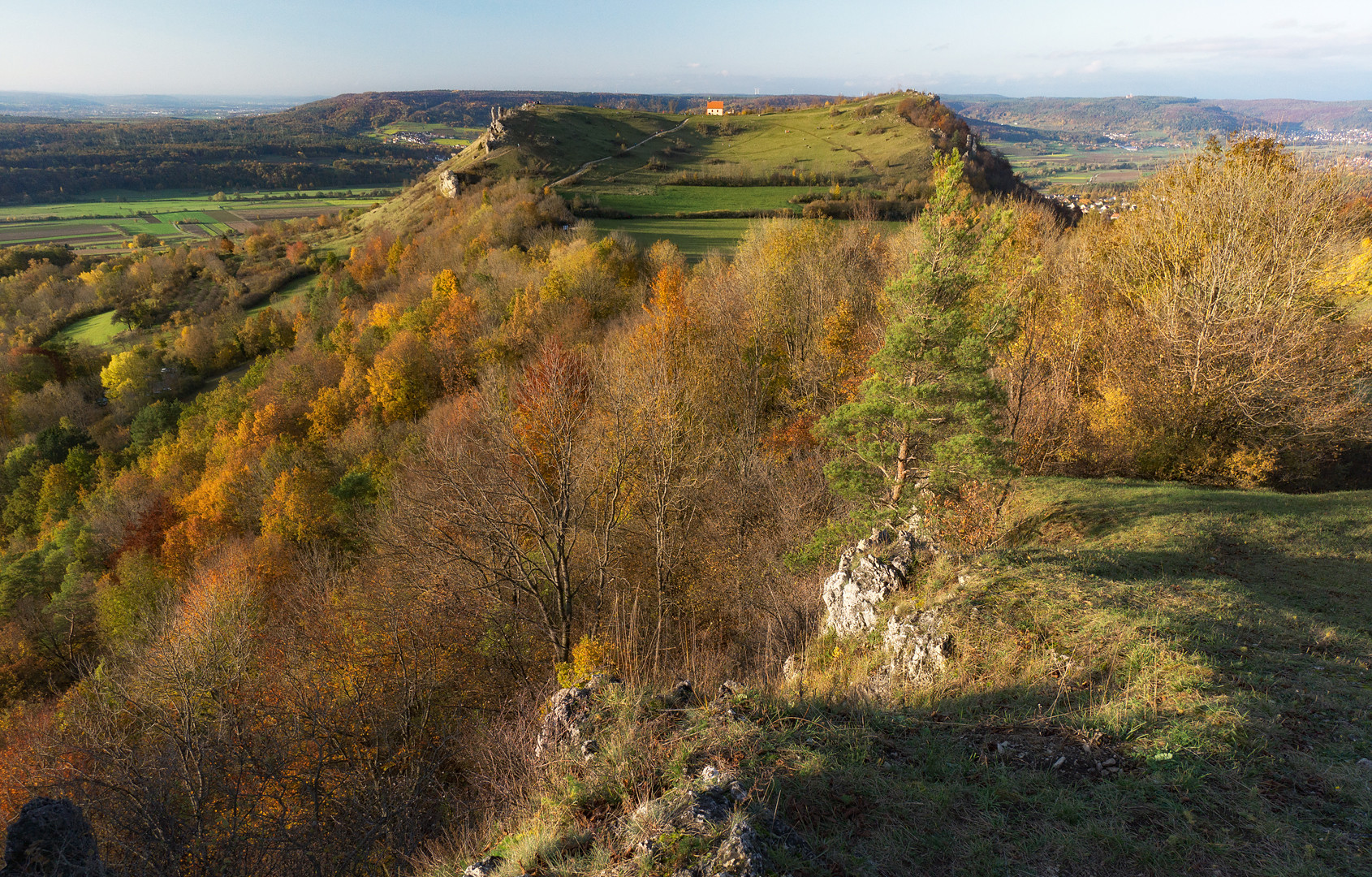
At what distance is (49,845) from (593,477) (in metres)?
15.0

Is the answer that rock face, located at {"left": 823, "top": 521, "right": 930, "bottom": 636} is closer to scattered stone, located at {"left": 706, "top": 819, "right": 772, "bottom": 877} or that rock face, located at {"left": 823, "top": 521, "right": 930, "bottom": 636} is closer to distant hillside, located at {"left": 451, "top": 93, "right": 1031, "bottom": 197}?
scattered stone, located at {"left": 706, "top": 819, "right": 772, "bottom": 877}

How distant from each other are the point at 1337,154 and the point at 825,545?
23.5 meters

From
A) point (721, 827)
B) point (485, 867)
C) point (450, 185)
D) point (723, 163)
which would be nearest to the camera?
point (721, 827)

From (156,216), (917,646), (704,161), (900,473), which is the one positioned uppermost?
(704,161)

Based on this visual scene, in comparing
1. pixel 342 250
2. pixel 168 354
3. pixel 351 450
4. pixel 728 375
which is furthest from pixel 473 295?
pixel 342 250

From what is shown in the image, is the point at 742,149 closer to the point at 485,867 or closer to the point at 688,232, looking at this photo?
the point at 688,232

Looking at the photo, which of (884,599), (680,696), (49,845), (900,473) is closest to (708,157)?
(900,473)

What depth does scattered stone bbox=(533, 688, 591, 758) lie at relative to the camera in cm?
749

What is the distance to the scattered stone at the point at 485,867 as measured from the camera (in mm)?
5285

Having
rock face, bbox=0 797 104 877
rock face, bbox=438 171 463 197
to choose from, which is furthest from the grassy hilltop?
rock face, bbox=0 797 104 877

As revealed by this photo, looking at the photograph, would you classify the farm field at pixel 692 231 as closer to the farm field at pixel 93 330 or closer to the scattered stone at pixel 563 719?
the scattered stone at pixel 563 719

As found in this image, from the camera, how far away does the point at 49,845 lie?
6434mm

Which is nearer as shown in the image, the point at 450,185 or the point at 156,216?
the point at 450,185

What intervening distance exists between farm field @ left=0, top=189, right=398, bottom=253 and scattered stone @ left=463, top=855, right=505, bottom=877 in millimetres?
119023
